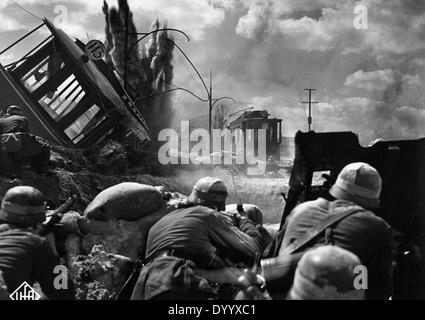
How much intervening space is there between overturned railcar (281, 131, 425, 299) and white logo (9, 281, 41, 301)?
2333 mm

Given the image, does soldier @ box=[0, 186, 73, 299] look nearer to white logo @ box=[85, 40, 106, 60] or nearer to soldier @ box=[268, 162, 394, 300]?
soldier @ box=[268, 162, 394, 300]

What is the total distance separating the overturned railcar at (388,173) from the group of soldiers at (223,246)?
1.13 m

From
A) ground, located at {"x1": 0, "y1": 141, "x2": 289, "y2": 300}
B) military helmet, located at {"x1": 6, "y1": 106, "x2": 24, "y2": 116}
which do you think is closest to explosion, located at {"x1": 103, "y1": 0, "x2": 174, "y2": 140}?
ground, located at {"x1": 0, "y1": 141, "x2": 289, "y2": 300}

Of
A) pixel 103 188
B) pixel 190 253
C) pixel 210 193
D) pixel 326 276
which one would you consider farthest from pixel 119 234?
pixel 103 188

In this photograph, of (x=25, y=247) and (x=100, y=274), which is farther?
(x=100, y=274)

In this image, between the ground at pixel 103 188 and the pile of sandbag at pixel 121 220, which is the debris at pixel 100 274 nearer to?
the ground at pixel 103 188

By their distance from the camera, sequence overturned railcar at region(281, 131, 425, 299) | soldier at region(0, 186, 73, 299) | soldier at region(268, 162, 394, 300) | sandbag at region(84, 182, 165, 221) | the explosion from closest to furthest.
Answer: soldier at region(268, 162, 394, 300) → soldier at region(0, 186, 73, 299) → overturned railcar at region(281, 131, 425, 299) → sandbag at region(84, 182, 165, 221) → the explosion

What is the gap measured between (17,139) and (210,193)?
3919mm

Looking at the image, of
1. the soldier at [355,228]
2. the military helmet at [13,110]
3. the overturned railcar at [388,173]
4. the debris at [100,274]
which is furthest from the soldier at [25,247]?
the military helmet at [13,110]

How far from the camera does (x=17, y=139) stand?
21.9ft

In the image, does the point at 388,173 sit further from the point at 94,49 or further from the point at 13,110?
the point at 94,49

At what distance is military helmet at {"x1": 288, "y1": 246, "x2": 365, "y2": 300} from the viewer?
6.38 feet

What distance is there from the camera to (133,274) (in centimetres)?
389

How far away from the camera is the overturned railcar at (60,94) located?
25.8ft
